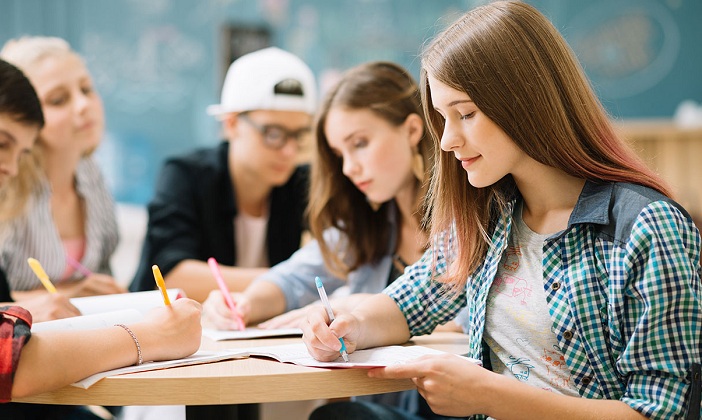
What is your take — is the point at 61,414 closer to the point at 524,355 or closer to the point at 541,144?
the point at 524,355

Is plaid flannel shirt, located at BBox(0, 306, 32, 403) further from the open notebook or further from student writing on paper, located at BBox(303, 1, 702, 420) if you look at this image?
student writing on paper, located at BBox(303, 1, 702, 420)

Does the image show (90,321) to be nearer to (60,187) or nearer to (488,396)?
(488,396)

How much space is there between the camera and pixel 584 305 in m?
1.17

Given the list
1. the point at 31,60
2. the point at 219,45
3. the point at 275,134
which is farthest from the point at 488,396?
the point at 219,45

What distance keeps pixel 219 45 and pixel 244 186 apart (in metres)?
2.15

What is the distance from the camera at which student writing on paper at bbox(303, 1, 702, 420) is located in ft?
3.57

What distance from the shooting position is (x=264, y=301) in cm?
179

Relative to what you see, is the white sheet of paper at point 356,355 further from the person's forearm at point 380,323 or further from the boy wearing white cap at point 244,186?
the boy wearing white cap at point 244,186

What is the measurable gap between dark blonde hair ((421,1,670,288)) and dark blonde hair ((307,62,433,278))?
628 millimetres

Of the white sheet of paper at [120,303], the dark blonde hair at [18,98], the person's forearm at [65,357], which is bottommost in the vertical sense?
the white sheet of paper at [120,303]

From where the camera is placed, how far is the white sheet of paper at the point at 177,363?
1.14m

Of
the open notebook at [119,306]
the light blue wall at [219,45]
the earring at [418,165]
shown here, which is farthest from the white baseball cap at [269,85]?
the light blue wall at [219,45]

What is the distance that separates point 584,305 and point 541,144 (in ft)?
0.84

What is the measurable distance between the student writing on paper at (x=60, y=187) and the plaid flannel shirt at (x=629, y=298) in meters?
1.41
